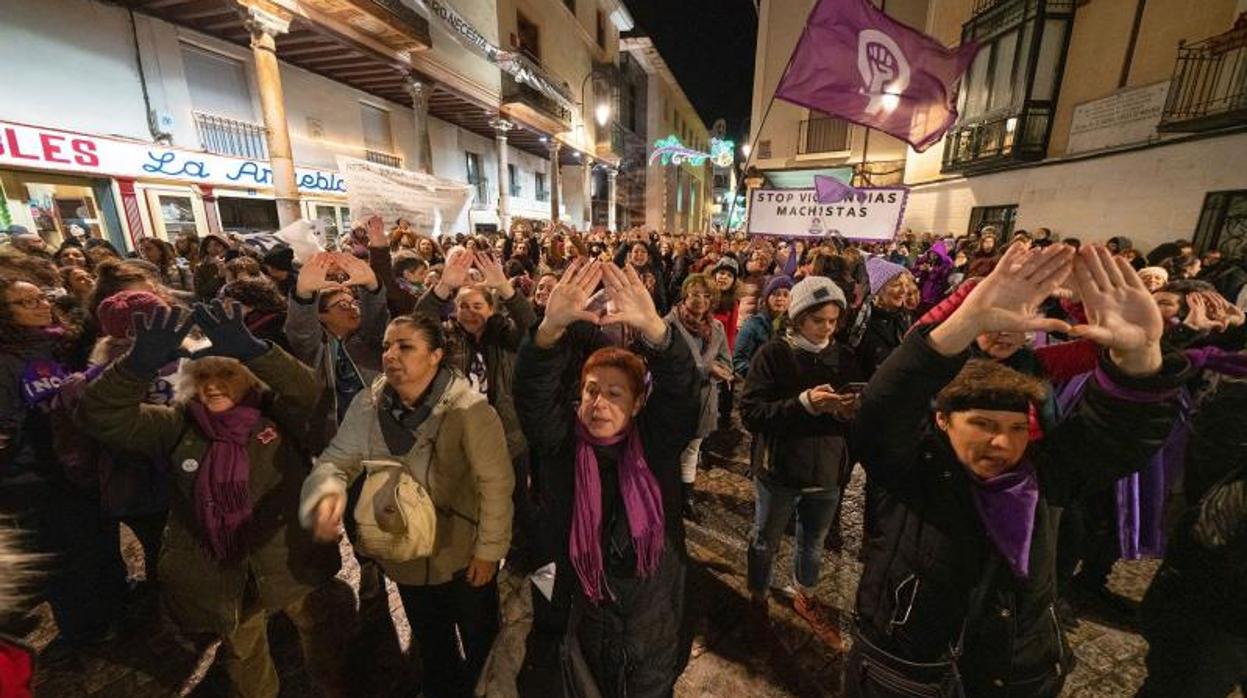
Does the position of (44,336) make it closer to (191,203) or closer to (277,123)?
(277,123)

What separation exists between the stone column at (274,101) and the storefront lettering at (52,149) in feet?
9.24

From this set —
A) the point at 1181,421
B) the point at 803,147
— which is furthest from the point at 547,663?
the point at 803,147

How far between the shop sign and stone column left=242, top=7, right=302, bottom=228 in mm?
1980

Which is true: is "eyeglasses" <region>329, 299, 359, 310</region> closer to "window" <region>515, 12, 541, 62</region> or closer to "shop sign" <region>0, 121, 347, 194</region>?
"shop sign" <region>0, 121, 347, 194</region>

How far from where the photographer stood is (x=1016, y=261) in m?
1.29

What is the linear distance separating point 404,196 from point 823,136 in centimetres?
2428

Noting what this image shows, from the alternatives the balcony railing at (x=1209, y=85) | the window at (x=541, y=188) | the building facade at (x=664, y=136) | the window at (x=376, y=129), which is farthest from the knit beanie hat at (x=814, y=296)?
the building facade at (x=664, y=136)

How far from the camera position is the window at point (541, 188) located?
30005 mm

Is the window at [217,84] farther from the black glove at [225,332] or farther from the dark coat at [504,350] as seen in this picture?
the black glove at [225,332]

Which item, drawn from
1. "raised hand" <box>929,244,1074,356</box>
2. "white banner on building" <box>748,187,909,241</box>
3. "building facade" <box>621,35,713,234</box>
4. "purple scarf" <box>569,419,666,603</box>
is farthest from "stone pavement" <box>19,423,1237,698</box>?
"building facade" <box>621,35,713,234</box>

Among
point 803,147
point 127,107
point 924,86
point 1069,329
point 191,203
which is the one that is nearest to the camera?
point 1069,329

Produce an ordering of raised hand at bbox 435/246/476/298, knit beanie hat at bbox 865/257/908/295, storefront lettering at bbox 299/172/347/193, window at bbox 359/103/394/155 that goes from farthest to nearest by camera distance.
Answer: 1. window at bbox 359/103/394/155
2. storefront lettering at bbox 299/172/347/193
3. knit beanie hat at bbox 865/257/908/295
4. raised hand at bbox 435/246/476/298

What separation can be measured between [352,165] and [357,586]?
178 inches

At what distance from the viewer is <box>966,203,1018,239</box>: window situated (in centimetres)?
1366
